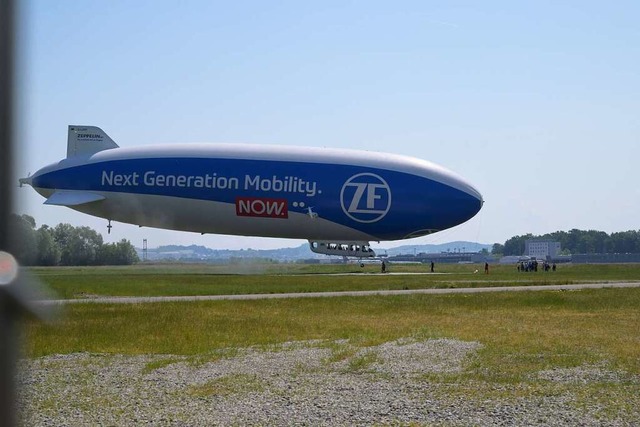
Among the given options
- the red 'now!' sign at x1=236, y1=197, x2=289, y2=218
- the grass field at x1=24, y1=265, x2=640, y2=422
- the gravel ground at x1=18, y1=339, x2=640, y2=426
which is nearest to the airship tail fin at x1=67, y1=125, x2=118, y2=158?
the red 'now!' sign at x1=236, y1=197, x2=289, y2=218

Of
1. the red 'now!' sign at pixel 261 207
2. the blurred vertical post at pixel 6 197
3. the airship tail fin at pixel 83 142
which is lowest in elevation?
the blurred vertical post at pixel 6 197

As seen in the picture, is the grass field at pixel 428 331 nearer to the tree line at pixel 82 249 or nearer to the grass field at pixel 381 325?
the grass field at pixel 381 325

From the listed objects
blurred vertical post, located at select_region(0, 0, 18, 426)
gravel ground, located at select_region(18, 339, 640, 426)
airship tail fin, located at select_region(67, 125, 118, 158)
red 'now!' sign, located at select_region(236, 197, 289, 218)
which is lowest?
gravel ground, located at select_region(18, 339, 640, 426)

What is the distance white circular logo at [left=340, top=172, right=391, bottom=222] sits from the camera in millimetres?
73625

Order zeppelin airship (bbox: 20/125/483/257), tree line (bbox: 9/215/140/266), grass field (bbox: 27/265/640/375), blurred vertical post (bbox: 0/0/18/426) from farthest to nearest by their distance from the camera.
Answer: tree line (bbox: 9/215/140/266) → zeppelin airship (bbox: 20/125/483/257) → grass field (bbox: 27/265/640/375) → blurred vertical post (bbox: 0/0/18/426)

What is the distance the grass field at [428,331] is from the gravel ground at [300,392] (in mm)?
351

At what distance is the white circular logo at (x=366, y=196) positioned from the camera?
73.6 metres

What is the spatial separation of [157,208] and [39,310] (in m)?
71.0

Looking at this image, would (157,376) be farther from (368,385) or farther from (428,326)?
(428,326)

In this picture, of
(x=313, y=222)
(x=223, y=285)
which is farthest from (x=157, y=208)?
(x=313, y=222)

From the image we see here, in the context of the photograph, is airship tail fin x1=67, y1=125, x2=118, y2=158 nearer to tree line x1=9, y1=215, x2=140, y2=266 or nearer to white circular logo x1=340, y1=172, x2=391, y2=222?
tree line x1=9, y1=215, x2=140, y2=266

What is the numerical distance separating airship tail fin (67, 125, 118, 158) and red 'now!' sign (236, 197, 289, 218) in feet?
51.9

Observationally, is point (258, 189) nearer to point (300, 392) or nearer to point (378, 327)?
point (378, 327)

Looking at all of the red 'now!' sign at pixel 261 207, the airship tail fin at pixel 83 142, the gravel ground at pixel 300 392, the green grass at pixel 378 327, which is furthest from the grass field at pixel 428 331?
the airship tail fin at pixel 83 142
